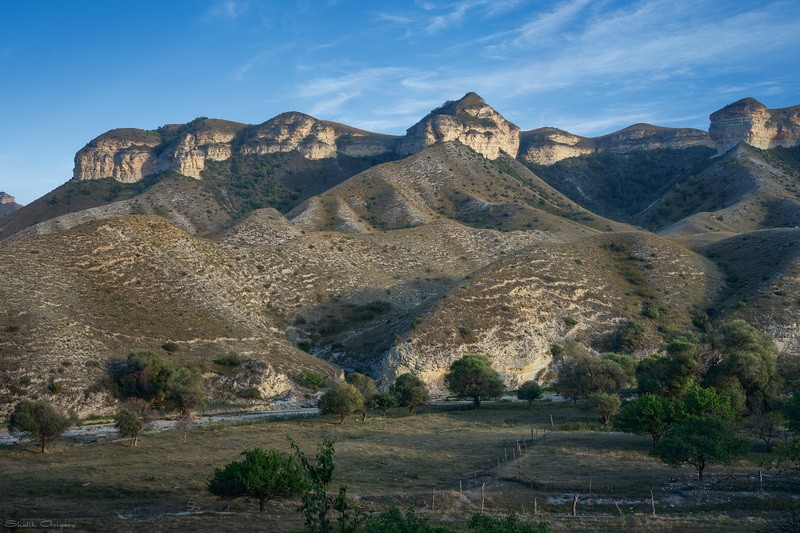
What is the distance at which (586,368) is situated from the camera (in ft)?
177

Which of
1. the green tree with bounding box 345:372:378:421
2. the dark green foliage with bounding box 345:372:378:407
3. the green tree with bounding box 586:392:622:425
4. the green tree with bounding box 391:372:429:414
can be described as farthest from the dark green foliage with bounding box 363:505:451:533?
the green tree with bounding box 391:372:429:414

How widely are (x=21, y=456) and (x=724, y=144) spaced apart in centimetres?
19958

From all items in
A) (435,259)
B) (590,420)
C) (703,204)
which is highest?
(703,204)

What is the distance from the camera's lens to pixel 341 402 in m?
46.9

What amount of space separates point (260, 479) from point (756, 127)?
200091 mm

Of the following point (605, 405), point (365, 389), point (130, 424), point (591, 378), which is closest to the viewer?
point (130, 424)

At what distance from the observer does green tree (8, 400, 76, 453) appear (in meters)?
34.8

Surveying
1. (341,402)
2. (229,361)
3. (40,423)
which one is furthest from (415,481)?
(229,361)

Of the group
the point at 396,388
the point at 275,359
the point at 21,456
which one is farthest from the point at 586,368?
the point at 21,456

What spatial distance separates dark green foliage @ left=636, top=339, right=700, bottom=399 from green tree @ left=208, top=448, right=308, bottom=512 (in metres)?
30.9

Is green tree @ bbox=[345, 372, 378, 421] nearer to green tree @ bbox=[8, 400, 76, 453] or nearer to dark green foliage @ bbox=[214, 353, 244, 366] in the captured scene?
dark green foliage @ bbox=[214, 353, 244, 366]

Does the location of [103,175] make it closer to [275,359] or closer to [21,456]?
[275,359]

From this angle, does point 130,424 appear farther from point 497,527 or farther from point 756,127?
point 756,127

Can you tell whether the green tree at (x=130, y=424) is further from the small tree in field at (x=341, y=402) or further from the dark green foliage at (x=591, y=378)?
the dark green foliage at (x=591, y=378)
